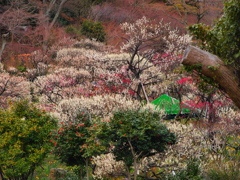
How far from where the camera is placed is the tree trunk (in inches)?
227

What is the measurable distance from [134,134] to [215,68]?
3441mm

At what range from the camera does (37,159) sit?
10.3 metres

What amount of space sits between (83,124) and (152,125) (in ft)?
7.96

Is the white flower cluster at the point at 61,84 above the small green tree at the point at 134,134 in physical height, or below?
below

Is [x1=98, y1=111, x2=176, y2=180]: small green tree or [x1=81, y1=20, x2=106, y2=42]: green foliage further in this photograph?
[x1=81, y1=20, x2=106, y2=42]: green foliage

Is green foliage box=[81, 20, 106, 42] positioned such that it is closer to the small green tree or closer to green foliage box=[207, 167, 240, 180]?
the small green tree

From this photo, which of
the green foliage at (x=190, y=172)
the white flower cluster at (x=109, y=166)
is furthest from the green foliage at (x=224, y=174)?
the white flower cluster at (x=109, y=166)

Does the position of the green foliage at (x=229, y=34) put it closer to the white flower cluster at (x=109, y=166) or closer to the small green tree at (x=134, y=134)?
the small green tree at (x=134, y=134)

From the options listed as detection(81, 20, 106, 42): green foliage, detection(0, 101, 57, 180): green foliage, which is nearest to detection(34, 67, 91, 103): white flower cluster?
detection(0, 101, 57, 180): green foliage

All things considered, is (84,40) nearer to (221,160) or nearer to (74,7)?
(74,7)

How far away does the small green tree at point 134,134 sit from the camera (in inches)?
337

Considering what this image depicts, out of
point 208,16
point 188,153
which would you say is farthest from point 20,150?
point 208,16

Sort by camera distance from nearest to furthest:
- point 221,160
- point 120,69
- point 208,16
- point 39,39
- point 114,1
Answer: point 221,160
point 120,69
point 208,16
point 39,39
point 114,1

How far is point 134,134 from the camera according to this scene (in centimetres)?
840
